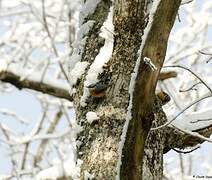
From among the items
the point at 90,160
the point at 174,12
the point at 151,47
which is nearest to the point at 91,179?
the point at 90,160

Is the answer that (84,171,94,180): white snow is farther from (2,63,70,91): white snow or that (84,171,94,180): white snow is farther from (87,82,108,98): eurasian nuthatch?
(2,63,70,91): white snow

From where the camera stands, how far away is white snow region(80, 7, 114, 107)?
1563 millimetres

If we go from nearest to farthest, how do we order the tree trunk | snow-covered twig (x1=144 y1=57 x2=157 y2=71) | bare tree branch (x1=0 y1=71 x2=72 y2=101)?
snow-covered twig (x1=144 y1=57 x2=157 y2=71), the tree trunk, bare tree branch (x1=0 y1=71 x2=72 y2=101)

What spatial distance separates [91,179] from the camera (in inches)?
56.7

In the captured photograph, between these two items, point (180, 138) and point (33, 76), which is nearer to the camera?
point (180, 138)

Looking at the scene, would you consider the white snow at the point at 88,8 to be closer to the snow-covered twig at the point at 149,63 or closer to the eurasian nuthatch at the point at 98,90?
the eurasian nuthatch at the point at 98,90

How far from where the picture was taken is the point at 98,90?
60.5 inches

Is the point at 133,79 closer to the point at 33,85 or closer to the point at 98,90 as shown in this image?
the point at 98,90

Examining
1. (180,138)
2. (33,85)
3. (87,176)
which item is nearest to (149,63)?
(87,176)

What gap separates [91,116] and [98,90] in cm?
9

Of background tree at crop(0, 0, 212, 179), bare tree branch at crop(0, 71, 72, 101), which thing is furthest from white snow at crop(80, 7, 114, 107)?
bare tree branch at crop(0, 71, 72, 101)

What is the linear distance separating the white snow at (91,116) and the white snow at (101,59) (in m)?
0.05

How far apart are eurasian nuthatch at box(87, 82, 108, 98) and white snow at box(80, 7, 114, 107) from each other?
0.07 ft

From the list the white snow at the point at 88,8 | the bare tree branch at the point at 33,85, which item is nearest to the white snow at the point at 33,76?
the bare tree branch at the point at 33,85
